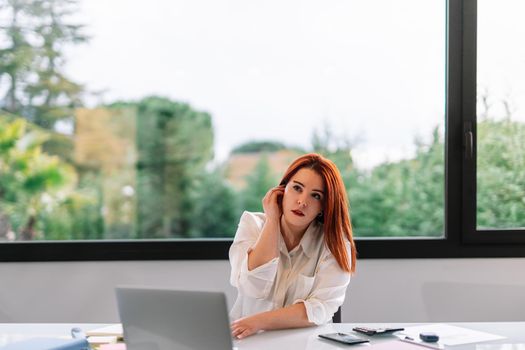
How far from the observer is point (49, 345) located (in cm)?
203

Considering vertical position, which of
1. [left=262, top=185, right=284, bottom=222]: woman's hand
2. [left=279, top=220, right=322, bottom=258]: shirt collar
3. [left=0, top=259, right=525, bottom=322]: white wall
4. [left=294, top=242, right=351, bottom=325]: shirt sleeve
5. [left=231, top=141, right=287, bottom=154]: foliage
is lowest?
[left=0, top=259, right=525, bottom=322]: white wall

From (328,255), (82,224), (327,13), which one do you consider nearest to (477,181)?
(327,13)

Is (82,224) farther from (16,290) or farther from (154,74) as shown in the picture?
(154,74)

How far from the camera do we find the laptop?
66.9 inches

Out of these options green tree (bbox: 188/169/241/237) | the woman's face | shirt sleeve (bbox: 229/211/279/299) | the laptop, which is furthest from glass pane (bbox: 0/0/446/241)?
the laptop

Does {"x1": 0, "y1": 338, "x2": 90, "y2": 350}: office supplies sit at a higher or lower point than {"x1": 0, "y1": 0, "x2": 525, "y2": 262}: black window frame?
lower

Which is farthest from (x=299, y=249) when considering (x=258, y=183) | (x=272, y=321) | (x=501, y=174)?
(x=501, y=174)

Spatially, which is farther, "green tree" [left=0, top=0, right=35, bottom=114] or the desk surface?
"green tree" [left=0, top=0, right=35, bottom=114]

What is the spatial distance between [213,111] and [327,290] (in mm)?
1591

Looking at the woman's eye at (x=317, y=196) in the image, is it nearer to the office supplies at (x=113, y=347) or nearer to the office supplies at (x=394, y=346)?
the office supplies at (x=394, y=346)

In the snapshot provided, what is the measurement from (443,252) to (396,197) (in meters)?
0.39

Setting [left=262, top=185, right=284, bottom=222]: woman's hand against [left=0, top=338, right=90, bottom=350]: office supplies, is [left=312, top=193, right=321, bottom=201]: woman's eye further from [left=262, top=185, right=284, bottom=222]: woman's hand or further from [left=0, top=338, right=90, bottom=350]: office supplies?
[left=0, top=338, right=90, bottom=350]: office supplies

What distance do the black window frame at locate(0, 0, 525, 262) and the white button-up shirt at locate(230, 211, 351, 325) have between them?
3.18 feet

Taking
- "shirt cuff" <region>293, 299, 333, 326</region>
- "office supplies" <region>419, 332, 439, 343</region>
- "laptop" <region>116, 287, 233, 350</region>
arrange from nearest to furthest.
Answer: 1. "laptop" <region>116, 287, 233, 350</region>
2. "office supplies" <region>419, 332, 439, 343</region>
3. "shirt cuff" <region>293, 299, 333, 326</region>
